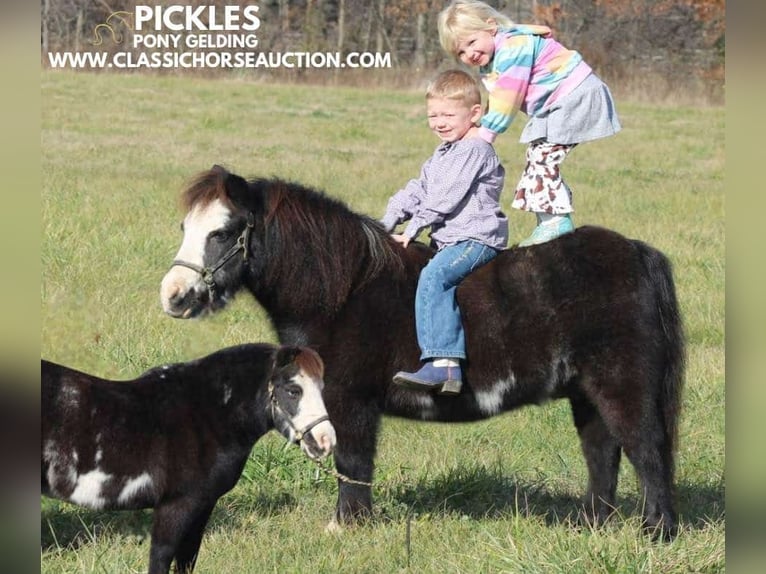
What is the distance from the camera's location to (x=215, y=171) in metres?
4.94

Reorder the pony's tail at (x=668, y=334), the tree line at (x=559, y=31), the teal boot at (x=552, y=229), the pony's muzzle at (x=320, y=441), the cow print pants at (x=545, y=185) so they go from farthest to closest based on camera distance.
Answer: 1. the tree line at (x=559, y=31)
2. the teal boot at (x=552, y=229)
3. the cow print pants at (x=545, y=185)
4. the pony's tail at (x=668, y=334)
5. the pony's muzzle at (x=320, y=441)

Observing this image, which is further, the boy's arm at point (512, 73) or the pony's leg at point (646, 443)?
the boy's arm at point (512, 73)

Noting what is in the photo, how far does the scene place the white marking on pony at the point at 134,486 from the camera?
4.05m

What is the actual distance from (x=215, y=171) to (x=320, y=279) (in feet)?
2.50

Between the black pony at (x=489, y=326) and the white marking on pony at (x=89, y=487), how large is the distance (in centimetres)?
140

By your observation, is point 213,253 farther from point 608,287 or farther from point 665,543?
point 665,543

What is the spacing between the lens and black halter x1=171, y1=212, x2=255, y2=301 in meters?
4.77

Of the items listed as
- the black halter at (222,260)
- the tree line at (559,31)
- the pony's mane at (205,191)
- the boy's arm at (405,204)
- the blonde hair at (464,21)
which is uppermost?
the tree line at (559,31)

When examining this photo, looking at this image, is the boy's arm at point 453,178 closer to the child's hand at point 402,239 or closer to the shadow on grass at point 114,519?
the child's hand at point 402,239

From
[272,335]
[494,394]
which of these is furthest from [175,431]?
[494,394]

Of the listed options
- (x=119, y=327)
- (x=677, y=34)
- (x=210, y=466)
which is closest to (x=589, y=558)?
(x=210, y=466)

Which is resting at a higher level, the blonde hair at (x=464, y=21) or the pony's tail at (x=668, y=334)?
the blonde hair at (x=464, y=21)

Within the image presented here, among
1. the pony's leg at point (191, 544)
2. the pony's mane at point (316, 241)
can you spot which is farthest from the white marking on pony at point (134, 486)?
the pony's mane at point (316, 241)

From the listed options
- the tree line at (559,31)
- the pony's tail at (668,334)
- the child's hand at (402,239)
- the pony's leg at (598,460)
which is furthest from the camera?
the tree line at (559,31)
